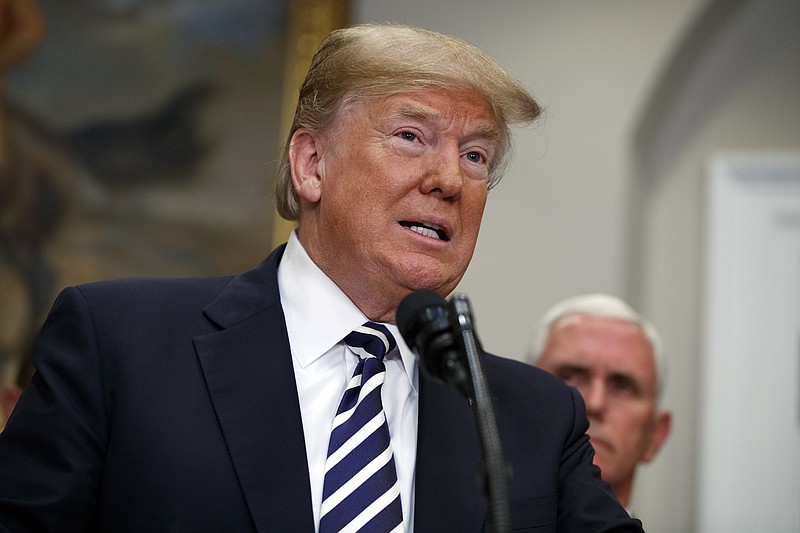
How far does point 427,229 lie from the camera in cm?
209

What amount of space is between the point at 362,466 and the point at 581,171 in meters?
3.25

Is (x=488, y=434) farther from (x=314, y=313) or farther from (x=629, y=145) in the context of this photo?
(x=629, y=145)

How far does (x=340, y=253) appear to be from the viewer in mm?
2133

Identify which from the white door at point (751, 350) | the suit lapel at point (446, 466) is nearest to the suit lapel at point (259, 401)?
the suit lapel at point (446, 466)

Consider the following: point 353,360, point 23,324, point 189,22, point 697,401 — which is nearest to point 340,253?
point 353,360

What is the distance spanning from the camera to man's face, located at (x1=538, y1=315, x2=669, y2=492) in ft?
11.2

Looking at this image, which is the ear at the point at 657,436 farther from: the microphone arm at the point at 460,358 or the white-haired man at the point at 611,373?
the microphone arm at the point at 460,358

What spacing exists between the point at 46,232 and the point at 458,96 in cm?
277

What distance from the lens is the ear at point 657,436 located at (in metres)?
3.60

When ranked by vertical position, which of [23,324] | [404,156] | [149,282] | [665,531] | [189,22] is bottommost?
[665,531]

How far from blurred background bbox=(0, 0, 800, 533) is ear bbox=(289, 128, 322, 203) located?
8.03 ft

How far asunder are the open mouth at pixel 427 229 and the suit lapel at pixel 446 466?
11.1 inches

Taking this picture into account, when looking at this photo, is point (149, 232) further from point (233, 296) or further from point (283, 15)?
point (233, 296)

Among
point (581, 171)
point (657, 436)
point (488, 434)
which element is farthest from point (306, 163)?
point (581, 171)
